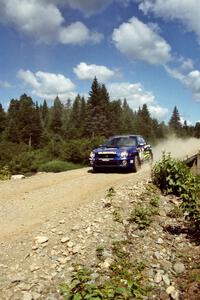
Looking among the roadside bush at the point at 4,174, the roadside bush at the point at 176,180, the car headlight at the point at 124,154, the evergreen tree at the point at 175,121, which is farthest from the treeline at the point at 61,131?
the roadside bush at the point at 176,180

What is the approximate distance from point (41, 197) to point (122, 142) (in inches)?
271

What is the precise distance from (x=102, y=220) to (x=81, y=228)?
700 millimetres

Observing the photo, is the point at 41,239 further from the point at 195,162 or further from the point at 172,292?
the point at 195,162

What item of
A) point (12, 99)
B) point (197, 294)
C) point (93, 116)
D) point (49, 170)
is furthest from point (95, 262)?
point (12, 99)

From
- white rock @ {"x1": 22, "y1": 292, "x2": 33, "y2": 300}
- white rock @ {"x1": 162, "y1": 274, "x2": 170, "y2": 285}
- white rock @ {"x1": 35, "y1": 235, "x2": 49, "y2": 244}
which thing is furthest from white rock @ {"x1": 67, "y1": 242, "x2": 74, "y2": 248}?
white rock @ {"x1": 162, "y1": 274, "x2": 170, "y2": 285}

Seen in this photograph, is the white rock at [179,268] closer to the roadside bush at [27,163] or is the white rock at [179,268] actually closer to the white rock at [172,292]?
the white rock at [172,292]

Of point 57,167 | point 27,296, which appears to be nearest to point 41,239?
point 27,296

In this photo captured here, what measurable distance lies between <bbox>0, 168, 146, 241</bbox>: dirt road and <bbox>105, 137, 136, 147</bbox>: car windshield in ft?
6.03

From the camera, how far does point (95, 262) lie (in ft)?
25.6

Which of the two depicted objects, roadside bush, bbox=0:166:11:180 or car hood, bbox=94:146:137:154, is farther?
roadside bush, bbox=0:166:11:180

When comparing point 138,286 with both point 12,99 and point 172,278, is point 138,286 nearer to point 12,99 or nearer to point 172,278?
point 172,278

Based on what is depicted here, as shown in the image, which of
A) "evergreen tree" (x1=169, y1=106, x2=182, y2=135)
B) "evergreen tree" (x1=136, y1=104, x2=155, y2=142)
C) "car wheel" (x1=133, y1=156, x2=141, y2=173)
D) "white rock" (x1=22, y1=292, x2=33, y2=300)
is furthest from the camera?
"evergreen tree" (x1=169, y1=106, x2=182, y2=135)

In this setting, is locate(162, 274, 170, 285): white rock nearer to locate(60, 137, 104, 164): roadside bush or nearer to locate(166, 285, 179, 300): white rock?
locate(166, 285, 179, 300): white rock

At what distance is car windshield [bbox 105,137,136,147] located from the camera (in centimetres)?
1800
